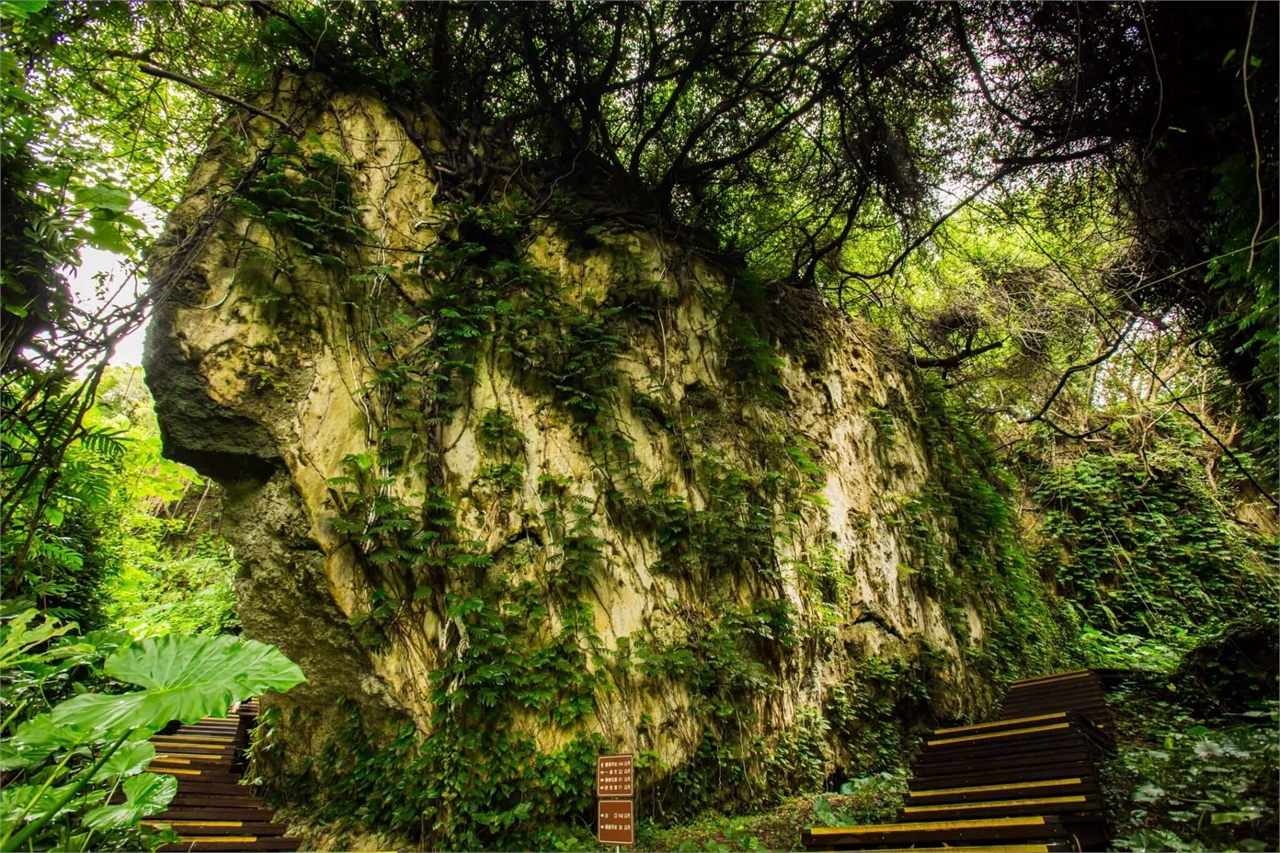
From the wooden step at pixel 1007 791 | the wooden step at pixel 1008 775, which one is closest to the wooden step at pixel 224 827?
the wooden step at pixel 1007 791

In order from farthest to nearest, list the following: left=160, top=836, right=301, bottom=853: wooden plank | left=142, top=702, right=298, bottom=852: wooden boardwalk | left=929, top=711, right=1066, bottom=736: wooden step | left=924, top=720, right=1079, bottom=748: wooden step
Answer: left=929, top=711, right=1066, bottom=736: wooden step → left=924, top=720, right=1079, bottom=748: wooden step → left=142, top=702, right=298, bottom=852: wooden boardwalk → left=160, top=836, right=301, bottom=853: wooden plank

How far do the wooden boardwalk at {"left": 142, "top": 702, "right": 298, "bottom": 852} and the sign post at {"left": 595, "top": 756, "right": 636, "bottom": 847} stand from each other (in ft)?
6.68

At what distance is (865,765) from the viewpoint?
5590 millimetres

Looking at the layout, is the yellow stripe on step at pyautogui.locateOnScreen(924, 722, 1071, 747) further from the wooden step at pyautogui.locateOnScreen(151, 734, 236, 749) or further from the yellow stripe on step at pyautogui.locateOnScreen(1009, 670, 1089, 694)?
the wooden step at pyautogui.locateOnScreen(151, 734, 236, 749)

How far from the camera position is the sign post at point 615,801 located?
317cm

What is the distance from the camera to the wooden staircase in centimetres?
316

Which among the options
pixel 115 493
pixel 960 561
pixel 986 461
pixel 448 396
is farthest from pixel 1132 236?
pixel 115 493

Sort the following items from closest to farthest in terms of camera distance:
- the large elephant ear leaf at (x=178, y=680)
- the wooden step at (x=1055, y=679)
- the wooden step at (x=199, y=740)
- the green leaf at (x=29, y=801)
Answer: the large elephant ear leaf at (x=178, y=680) → the green leaf at (x=29, y=801) → the wooden step at (x=199, y=740) → the wooden step at (x=1055, y=679)

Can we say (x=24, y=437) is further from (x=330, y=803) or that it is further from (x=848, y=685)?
(x=848, y=685)

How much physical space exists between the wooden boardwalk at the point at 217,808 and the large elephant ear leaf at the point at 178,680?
1.20m

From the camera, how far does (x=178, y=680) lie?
1932 mm

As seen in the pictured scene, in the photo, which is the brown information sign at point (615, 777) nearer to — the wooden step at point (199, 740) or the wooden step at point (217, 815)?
the wooden step at point (217, 815)

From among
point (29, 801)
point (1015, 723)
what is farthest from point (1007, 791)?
point (29, 801)

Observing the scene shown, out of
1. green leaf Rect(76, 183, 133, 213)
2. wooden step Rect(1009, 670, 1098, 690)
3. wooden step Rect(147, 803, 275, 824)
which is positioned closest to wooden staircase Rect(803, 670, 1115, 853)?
wooden step Rect(1009, 670, 1098, 690)
